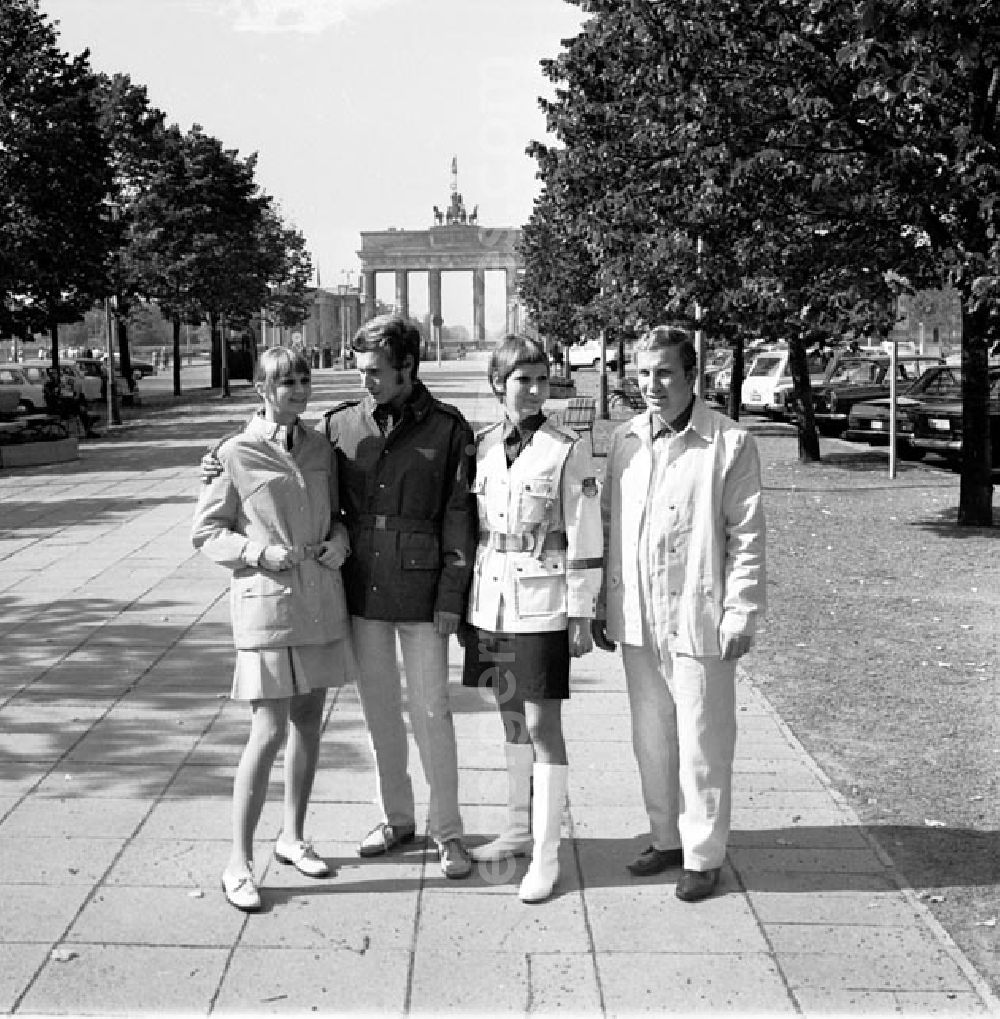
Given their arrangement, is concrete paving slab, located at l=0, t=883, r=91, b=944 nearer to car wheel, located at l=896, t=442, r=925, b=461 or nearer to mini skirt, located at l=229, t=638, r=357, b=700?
mini skirt, located at l=229, t=638, r=357, b=700

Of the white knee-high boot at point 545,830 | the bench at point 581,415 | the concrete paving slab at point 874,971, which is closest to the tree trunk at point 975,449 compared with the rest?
the bench at point 581,415

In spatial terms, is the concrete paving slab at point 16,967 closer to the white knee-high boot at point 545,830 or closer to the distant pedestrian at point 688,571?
the white knee-high boot at point 545,830

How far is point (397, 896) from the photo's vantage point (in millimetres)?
5023

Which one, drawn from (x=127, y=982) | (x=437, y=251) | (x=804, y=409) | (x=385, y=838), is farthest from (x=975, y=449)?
(x=437, y=251)

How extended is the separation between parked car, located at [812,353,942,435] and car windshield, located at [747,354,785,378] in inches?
50.9

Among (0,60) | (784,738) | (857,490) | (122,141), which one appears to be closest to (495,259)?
(122,141)

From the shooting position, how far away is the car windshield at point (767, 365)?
36.2 m

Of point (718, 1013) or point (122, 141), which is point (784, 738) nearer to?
point (718, 1013)

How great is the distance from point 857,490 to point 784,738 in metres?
12.3

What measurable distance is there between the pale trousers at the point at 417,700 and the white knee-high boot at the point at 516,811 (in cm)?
14

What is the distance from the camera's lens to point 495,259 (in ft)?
446

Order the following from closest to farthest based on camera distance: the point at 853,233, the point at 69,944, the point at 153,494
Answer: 1. the point at 69,944
2. the point at 853,233
3. the point at 153,494

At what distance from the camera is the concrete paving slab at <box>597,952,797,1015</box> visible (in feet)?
13.7

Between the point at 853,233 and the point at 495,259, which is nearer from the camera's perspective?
the point at 853,233
